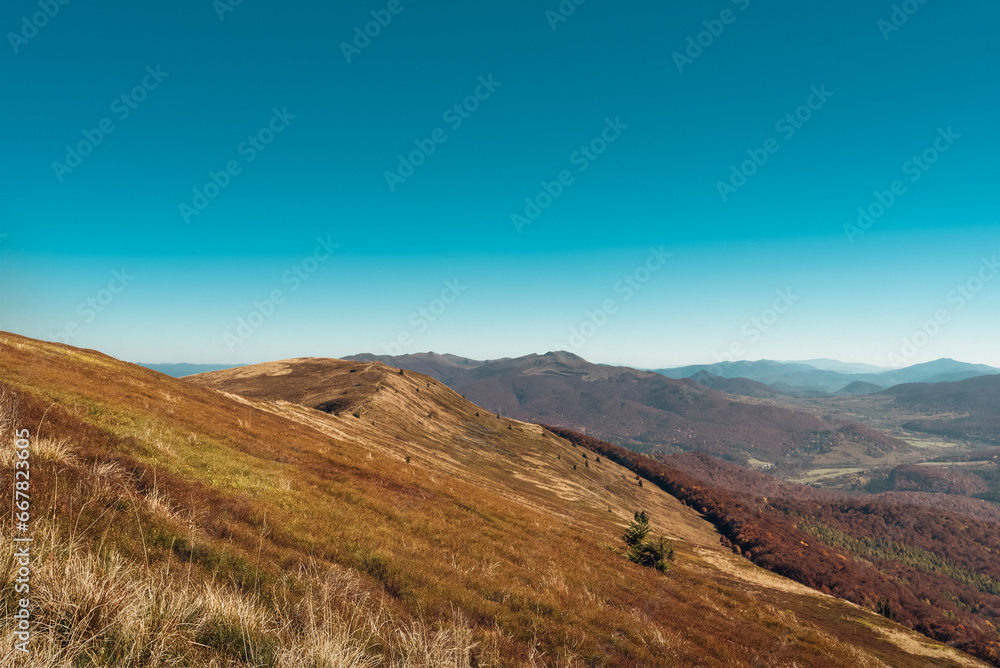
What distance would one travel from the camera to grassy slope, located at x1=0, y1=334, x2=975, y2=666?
6.21m

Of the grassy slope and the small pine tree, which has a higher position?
the grassy slope

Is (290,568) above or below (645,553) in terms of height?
above

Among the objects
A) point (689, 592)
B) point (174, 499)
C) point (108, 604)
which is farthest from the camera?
point (689, 592)

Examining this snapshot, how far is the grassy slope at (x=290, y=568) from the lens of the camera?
6.21m

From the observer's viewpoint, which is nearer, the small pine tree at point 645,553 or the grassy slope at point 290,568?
the grassy slope at point 290,568

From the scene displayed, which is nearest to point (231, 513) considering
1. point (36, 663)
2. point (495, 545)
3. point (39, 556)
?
point (39, 556)

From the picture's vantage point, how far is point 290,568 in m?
12.1

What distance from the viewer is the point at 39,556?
6785mm

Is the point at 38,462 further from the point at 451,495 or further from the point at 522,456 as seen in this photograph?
the point at 522,456

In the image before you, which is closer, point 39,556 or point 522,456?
point 39,556

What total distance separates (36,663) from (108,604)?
4.07ft

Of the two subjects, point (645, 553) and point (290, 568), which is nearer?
point (290, 568)

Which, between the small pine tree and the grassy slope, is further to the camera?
the small pine tree

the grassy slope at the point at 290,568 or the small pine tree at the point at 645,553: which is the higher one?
the grassy slope at the point at 290,568
